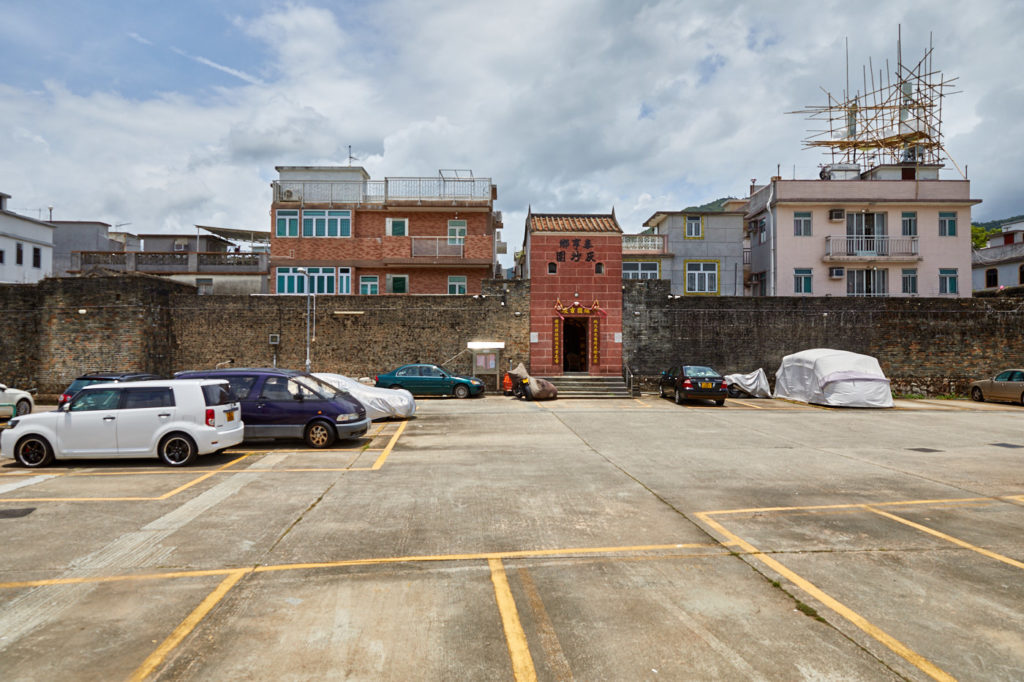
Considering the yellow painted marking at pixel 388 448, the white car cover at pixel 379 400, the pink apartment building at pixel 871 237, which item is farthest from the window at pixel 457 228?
the yellow painted marking at pixel 388 448

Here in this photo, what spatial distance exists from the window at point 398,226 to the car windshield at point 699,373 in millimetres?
17860

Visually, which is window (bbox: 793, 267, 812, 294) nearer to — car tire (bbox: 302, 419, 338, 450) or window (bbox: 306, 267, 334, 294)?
window (bbox: 306, 267, 334, 294)

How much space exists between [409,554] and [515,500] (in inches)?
93.5

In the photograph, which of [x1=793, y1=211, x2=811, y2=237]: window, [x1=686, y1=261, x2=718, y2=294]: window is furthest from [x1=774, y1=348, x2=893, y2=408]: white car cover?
[x1=793, y1=211, x2=811, y2=237]: window

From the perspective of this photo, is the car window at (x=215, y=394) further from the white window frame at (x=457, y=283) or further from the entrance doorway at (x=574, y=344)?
the white window frame at (x=457, y=283)

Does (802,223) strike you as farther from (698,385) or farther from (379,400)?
(379,400)

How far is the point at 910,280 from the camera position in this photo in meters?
33.7

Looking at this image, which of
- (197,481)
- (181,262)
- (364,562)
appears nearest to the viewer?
(364,562)

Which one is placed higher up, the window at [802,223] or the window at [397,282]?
the window at [802,223]

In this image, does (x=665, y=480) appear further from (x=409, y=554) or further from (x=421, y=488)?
(x=409, y=554)

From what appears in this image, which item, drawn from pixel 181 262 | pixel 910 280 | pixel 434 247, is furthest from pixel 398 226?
pixel 910 280

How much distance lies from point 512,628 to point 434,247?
3015 centimetres

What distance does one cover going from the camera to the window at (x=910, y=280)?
3359 centimetres

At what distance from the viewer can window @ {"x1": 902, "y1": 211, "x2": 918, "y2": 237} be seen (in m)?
33.5
